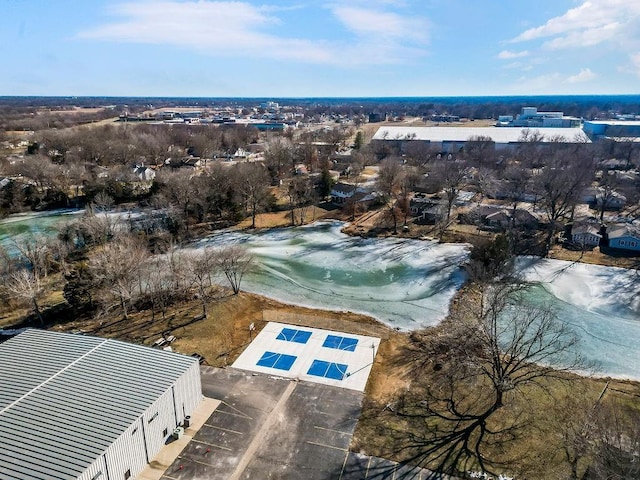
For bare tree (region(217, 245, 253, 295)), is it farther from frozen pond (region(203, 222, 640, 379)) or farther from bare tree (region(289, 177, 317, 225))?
bare tree (region(289, 177, 317, 225))

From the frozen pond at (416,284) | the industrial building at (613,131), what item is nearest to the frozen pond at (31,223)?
the frozen pond at (416,284)

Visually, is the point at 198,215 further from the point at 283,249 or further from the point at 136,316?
the point at 136,316

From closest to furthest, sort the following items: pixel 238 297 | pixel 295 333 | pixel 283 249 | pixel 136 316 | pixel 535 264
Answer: pixel 295 333, pixel 136 316, pixel 238 297, pixel 535 264, pixel 283 249

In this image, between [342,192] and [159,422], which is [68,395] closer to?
[159,422]

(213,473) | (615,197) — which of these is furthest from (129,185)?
(615,197)

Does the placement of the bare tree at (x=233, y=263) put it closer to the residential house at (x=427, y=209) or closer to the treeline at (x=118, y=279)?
the treeline at (x=118, y=279)
